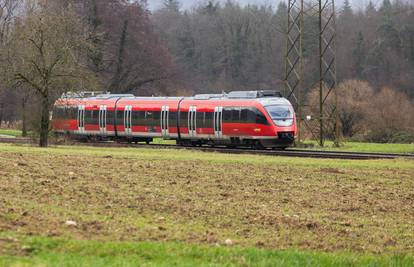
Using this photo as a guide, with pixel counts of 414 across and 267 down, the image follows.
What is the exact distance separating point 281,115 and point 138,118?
1023 cm

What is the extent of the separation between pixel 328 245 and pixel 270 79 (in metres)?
97.2

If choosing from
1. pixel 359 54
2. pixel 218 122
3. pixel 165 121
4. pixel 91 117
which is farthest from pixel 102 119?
pixel 359 54

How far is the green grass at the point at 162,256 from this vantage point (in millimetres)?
8719

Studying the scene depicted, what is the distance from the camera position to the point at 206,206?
44.0ft

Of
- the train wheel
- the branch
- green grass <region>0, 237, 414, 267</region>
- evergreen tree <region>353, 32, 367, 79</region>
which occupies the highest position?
evergreen tree <region>353, 32, 367, 79</region>

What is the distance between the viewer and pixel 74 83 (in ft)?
124

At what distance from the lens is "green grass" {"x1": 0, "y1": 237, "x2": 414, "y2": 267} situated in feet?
28.6

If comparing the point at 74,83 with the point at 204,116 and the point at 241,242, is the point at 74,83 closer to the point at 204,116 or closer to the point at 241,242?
the point at 204,116

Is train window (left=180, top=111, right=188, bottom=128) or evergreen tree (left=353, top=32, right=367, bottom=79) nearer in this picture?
train window (left=180, top=111, right=188, bottom=128)

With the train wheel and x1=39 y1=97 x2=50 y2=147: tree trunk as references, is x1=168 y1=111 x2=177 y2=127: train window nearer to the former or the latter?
the train wheel

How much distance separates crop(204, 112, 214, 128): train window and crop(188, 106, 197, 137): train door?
0.74 meters

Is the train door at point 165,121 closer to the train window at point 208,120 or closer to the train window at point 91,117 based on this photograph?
the train window at point 208,120

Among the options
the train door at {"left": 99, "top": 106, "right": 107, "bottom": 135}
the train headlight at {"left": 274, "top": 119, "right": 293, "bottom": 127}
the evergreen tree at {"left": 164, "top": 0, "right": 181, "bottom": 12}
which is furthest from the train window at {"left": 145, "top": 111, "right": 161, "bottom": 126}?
the evergreen tree at {"left": 164, "top": 0, "right": 181, "bottom": 12}

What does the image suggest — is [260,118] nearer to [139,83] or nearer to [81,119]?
[81,119]
